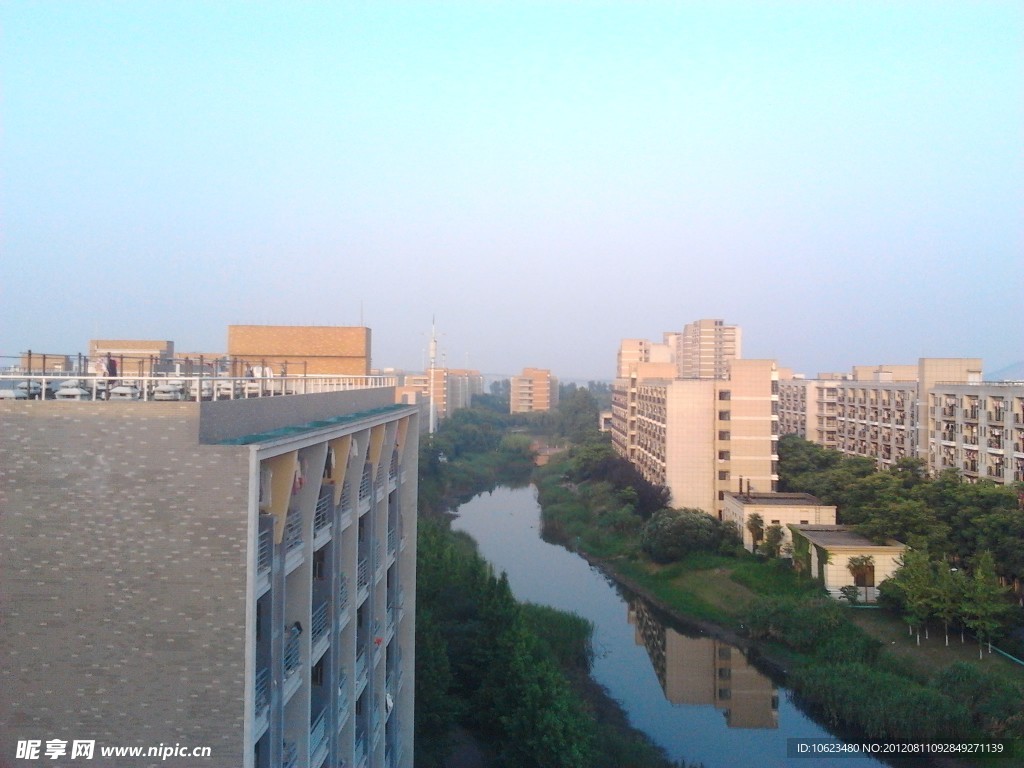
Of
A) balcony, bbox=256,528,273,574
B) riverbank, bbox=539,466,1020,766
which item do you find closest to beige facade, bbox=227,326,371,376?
balcony, bbox=256,528,273,574

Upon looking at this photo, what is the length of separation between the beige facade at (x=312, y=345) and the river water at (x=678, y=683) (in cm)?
441

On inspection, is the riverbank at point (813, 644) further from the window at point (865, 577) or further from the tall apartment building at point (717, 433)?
the tall apartment building at point (717, 433)

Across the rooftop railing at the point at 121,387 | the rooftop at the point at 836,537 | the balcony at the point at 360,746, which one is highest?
the rooftop railing at the point at 121,387

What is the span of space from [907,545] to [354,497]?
8.23 meters

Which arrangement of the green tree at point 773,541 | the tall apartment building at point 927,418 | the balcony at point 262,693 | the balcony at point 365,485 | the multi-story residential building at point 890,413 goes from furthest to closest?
the multi-story residential building at point 890,413
the tall apartment building at point 927,418
the green tree at point 773,541
the balcony at point 365,485
the balcony at point 262,693

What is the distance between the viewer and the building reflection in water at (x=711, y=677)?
304 inches

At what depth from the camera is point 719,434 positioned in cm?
1394

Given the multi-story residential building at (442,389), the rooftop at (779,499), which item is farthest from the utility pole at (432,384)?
the rooftop at (779,499)

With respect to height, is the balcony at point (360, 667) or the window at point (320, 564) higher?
the window at point (320, 564)

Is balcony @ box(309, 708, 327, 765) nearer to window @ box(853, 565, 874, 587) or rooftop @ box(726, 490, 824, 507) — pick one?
window @ box(853, 565, 874, 587)

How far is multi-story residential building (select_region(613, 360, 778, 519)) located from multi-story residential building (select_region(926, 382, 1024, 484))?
109 inches

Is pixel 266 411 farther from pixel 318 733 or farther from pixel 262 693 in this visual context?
pixel 318 733

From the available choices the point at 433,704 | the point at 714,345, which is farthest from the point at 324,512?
the point at 714,345

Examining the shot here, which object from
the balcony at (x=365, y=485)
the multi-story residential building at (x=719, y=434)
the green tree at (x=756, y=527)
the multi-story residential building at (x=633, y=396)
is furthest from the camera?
the multi-story residential building at (x=633, y=396)
